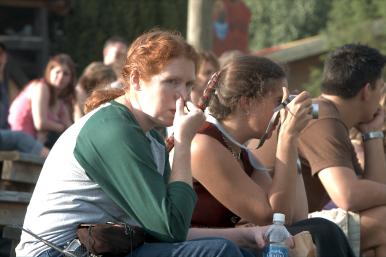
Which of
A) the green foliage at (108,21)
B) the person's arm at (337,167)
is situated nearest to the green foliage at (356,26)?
A: the green foliage at (108,21)

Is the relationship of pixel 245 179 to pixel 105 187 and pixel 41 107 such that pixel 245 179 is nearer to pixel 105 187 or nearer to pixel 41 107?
pixel 105 187

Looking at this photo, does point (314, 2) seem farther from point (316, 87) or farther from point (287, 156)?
point (287, 156)

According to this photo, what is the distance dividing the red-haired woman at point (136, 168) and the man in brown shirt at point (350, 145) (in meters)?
1.87

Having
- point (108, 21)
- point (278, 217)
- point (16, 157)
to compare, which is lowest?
point (108, 21)

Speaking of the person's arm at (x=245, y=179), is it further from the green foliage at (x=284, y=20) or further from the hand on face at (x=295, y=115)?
the green foliage at (x=284, y=20)

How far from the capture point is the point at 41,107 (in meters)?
9.77

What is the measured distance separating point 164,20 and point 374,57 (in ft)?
53.5

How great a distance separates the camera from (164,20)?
76.4ft

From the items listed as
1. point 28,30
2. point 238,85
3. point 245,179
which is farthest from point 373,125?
point 28,30

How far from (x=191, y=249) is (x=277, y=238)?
2.52 ft

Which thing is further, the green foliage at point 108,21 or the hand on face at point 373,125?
the green foliage at point 108,21

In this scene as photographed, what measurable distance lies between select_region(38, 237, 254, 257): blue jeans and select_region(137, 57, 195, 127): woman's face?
55cm

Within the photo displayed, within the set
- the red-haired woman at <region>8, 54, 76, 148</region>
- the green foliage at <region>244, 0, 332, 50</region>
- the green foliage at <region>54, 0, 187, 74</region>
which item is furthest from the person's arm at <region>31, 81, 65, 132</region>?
the green foliage at <region>244, 0, 332, 50</region>

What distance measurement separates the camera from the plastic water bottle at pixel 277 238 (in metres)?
5.03
